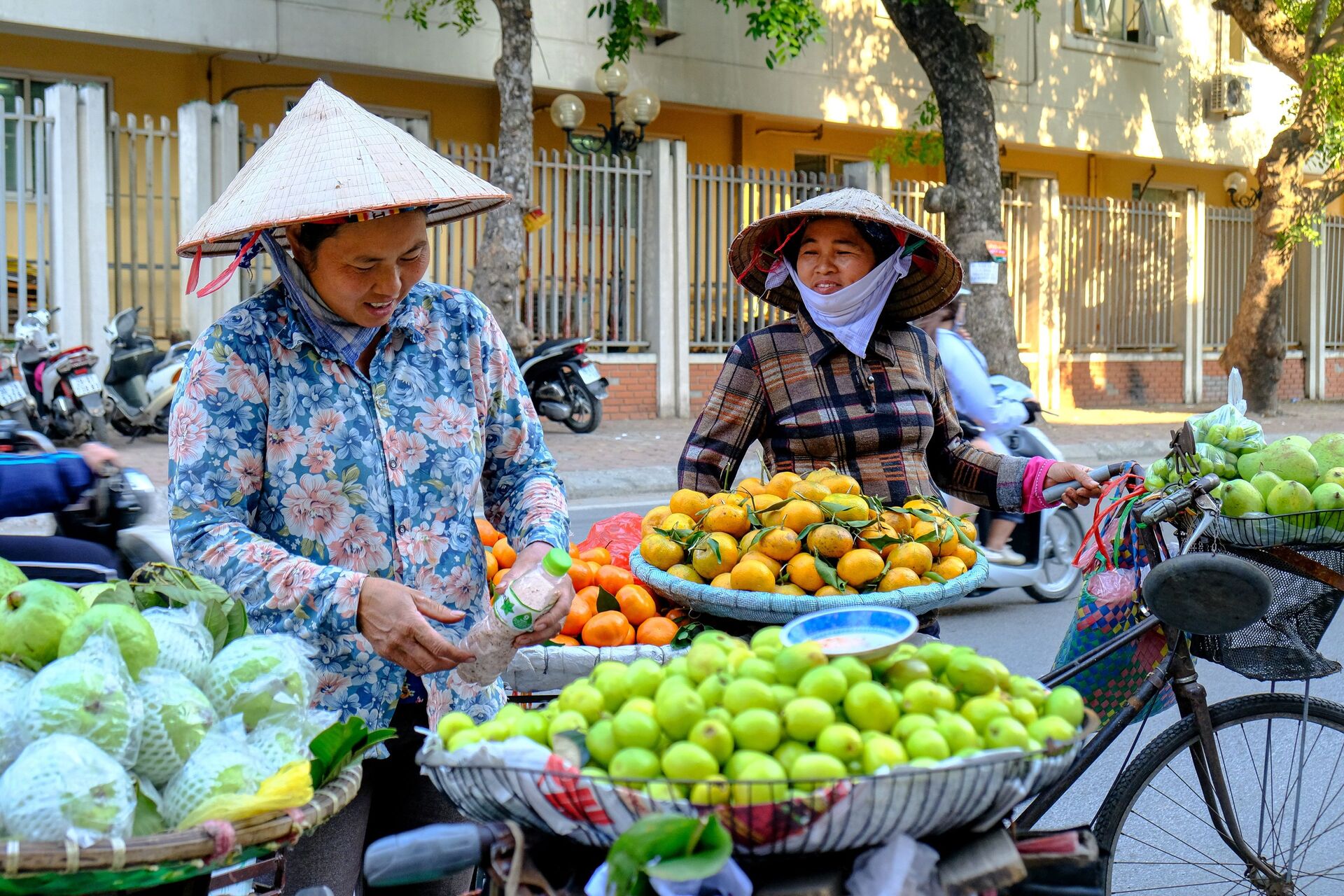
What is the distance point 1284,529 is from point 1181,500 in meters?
0.21

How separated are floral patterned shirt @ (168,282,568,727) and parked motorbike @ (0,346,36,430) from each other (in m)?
8.33

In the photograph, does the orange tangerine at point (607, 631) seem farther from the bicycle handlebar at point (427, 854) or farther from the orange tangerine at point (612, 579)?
the bicycle handlebar at point (427, 854)

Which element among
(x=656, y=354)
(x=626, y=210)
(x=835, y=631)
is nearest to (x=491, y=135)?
(x=626, y=210)

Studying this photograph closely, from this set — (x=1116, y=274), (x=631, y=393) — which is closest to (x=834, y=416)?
(x=631, y=393)

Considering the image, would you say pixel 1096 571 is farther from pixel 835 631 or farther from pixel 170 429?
pixel 170 429

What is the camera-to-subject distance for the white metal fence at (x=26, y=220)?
11.2 meters

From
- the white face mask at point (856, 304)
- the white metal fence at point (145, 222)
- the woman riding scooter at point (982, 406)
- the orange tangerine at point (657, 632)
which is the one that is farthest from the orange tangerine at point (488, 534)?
the white metal fence at point (145, 222)

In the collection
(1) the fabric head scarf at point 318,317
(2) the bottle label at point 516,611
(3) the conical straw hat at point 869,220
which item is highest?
(3) the conical straw hat at point 869,220

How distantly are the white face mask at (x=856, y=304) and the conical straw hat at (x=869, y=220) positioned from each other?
90 millimetres

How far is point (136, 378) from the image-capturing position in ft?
36.5

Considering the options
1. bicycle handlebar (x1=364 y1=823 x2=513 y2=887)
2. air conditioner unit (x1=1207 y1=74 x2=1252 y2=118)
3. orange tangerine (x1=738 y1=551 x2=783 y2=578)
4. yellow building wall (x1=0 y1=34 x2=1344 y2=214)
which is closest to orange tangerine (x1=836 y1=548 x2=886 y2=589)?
orange tangerine (x1=738 y1=551 x2=783 y2=578)

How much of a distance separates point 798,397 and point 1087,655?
91 cm

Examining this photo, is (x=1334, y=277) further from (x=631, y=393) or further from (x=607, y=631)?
(x=607, y=631)

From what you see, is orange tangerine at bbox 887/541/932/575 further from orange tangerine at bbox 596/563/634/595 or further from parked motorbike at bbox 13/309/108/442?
parked motorbike at bbox 13/309/108/442
